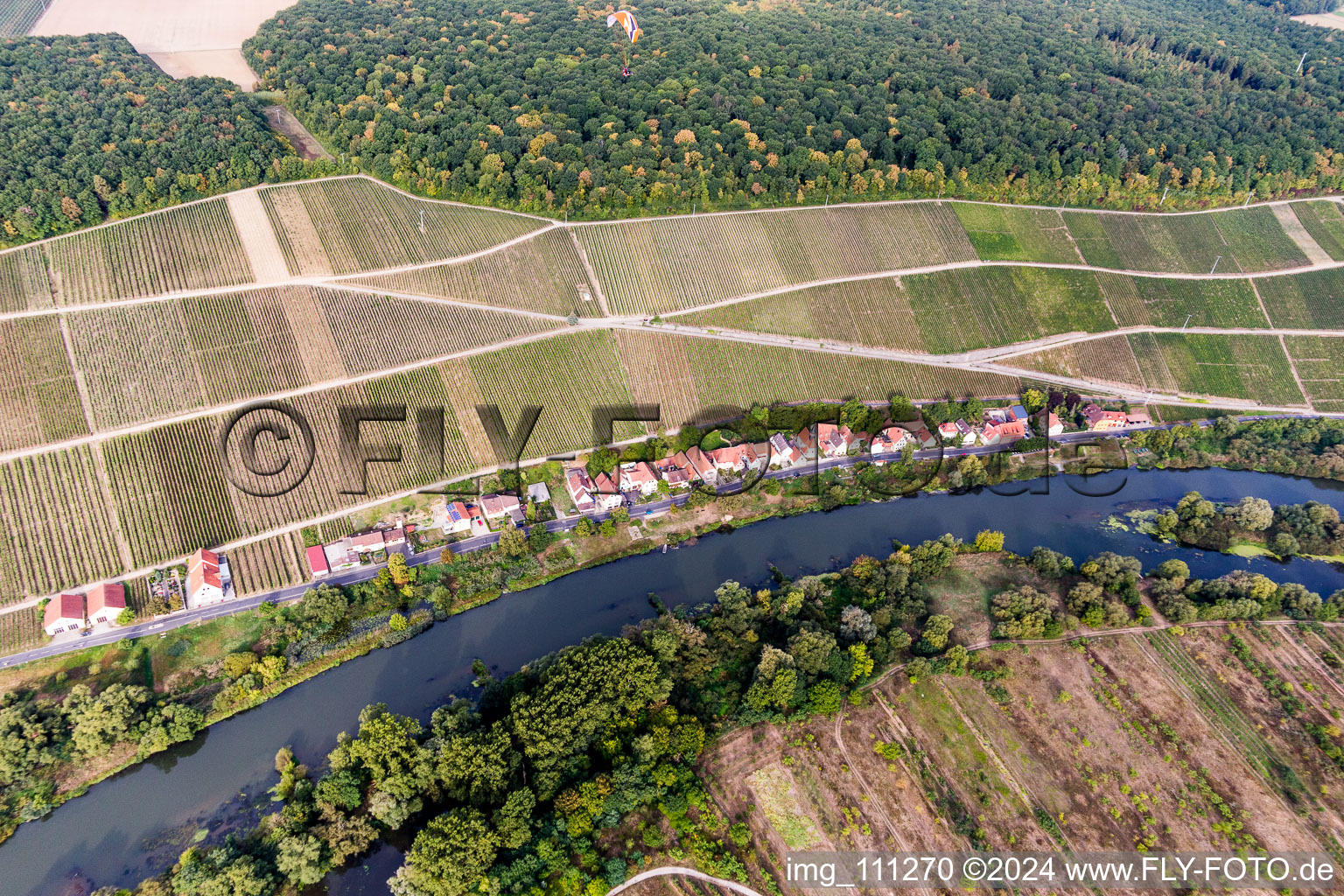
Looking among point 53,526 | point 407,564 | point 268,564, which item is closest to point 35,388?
point 53,526

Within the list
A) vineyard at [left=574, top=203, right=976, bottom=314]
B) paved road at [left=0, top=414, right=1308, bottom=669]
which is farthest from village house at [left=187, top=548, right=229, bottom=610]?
vineyard at [left=574, top=203, right=976, bottom=314]

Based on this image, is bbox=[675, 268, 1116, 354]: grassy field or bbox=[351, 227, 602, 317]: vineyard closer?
bbox=[351, 227, 602, 317]: vineyard

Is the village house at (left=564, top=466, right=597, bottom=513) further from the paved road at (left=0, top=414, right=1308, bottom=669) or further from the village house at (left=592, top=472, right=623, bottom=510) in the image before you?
the paved road at (left=0, top=414, right=1308, bottom=669)

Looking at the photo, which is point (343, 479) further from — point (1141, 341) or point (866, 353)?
point (1141, 341)

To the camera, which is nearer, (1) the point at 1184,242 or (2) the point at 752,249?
(2) the point at 752,249

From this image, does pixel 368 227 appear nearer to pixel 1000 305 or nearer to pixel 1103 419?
pixel 1000 305

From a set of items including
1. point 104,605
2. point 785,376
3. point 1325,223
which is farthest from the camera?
point 1325,223
